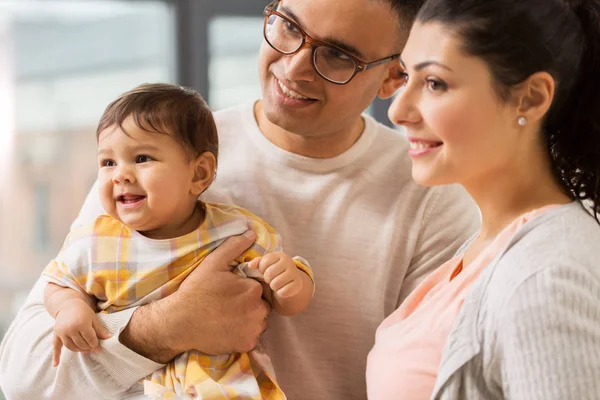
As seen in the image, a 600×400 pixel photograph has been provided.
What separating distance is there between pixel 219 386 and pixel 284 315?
1.04ft

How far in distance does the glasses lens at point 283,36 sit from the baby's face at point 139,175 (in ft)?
1.20


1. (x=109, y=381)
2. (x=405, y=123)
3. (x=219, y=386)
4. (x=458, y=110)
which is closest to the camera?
(x=458, y=110)

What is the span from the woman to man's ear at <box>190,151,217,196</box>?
0.49m

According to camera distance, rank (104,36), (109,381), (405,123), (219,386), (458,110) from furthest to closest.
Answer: (104,36) < (109,381) < (219,386) < (405,123) < (458,110)

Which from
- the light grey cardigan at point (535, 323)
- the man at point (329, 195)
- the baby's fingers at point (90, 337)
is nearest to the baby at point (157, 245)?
the baby's fingers at point (90, 337)

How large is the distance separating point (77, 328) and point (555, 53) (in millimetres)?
1055

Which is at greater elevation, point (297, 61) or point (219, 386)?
point (297, 61)

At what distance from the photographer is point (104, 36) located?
379 cm

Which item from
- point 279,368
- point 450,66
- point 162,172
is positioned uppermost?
point 450,66

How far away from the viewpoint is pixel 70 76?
3.79 m

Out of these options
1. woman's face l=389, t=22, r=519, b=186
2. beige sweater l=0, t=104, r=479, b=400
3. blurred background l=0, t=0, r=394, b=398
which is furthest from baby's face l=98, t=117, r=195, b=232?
blurred background l=0, t=0, r=394, b=398

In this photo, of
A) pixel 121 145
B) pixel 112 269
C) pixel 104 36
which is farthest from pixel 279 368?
pixel 104 36

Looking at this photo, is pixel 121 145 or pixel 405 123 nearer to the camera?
pixel 405 123

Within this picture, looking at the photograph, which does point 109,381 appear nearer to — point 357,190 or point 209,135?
point 209,135
